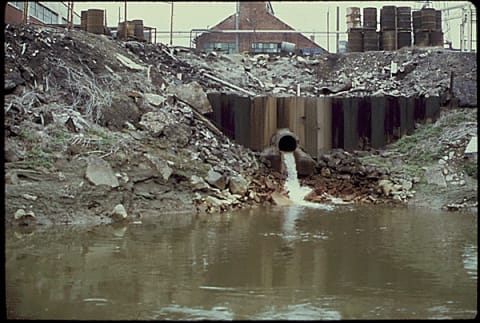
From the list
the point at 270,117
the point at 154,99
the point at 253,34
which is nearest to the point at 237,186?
the point at 154,99

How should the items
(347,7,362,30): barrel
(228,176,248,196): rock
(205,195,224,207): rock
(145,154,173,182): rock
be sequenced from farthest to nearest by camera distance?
(347,7,362,30): barrel → (228,176,248,196): rock → (145,154,173,182): rock → (205,195,224,207): rock

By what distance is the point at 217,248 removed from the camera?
32.6 feet

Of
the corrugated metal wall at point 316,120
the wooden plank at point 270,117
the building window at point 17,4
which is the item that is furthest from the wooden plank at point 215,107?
the building window at point 17,4

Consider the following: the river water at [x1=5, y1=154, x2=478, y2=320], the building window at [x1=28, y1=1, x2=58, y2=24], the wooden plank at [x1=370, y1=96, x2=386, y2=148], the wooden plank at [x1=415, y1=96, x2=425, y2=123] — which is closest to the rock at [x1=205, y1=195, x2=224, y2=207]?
the river water at [x1=5, y1=154, x2=478, y2=320]

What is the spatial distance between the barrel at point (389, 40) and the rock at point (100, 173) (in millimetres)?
15492

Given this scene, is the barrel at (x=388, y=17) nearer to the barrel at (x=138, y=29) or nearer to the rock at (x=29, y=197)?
the barrel at (x=138, y=29)

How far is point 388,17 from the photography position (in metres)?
25.8

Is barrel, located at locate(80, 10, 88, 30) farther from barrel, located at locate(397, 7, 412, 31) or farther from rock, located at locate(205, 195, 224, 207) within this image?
barrel, located at locate(397, 7, 412, 31)

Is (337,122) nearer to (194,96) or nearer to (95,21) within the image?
(194,96)

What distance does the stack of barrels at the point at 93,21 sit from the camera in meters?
23.2

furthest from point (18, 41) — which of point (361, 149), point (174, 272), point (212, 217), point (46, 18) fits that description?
point (46, 18)

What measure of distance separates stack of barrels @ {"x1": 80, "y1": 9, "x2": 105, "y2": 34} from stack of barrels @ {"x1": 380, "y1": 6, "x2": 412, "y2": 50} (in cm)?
1074

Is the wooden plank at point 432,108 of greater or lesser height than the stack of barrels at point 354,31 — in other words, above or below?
below

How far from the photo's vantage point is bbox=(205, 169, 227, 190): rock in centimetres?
1458
